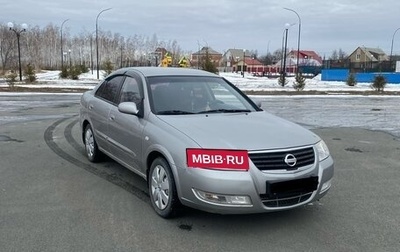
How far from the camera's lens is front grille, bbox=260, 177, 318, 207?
138 inches

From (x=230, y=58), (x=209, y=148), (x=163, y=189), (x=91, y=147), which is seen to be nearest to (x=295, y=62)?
(x=230, y=58)

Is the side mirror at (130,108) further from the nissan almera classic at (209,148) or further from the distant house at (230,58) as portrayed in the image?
the distant house at (230,58)

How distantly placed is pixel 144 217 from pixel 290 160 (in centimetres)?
164

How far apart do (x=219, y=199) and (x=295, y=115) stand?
10476mm

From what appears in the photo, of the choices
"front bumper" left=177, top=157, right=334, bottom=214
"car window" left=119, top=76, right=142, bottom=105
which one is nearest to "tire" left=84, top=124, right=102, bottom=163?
"car window" left=119, top=76, right=142, bottom=105

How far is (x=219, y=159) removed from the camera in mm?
3527

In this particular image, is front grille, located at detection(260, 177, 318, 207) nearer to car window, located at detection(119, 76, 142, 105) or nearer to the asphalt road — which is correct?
the asphalt road

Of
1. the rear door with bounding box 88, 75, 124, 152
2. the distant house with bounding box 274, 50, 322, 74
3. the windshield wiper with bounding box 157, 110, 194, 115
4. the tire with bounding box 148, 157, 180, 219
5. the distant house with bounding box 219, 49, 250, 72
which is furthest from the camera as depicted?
the distant house with bounding box 219, 49, 250, 72

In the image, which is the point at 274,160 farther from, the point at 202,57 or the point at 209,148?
the point at 202,57

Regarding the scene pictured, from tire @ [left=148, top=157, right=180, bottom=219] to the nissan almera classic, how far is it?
0.03 ft

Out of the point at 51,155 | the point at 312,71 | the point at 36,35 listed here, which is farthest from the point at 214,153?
the point at 36,35

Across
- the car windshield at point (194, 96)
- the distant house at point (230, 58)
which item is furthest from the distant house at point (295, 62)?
the car windshield at point (194, 96)

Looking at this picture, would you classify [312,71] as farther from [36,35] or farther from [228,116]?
[228,116]

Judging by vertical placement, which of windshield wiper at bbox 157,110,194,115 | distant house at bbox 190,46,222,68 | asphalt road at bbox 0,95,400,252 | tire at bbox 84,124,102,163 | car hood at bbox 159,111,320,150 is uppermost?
distant house at bbox 190,46,222,68
